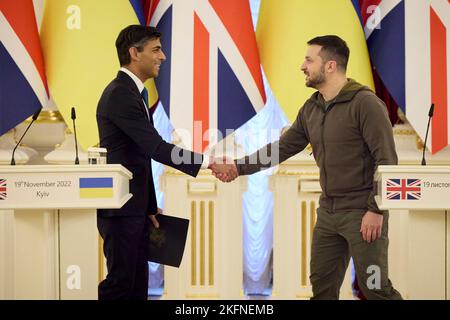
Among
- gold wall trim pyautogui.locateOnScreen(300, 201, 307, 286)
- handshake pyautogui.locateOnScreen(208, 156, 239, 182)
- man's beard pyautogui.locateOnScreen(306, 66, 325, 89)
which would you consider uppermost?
man's beard pyautogui.locateOnScreen(306, 66, 325, 89)

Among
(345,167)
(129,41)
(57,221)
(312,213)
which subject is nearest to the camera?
(345,167)

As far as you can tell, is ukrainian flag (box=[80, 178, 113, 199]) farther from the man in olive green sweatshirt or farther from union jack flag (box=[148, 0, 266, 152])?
union jack flag (box=[148, 0, 266, 152])

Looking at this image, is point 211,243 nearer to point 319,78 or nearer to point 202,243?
point 202,243

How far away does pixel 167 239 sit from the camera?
333cm

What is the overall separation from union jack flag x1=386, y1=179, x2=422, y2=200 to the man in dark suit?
0.90 meters

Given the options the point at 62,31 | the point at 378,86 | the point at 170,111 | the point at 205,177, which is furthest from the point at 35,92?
the point at 378,86

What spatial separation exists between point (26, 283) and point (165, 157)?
2.72 feet

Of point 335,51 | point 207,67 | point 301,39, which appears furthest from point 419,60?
point 207,67

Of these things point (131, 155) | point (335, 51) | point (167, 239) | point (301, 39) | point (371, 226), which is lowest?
point (167, 239)

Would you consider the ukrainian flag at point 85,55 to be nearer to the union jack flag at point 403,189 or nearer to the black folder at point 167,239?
the black folder at point 167,239

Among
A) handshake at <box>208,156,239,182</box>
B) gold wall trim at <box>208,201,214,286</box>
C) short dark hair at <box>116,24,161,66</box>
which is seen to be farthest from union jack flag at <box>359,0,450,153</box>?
short dark hair at <box>116,24,161,66</box>

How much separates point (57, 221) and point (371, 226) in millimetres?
1433

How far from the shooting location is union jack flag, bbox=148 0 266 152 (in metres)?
3.93
